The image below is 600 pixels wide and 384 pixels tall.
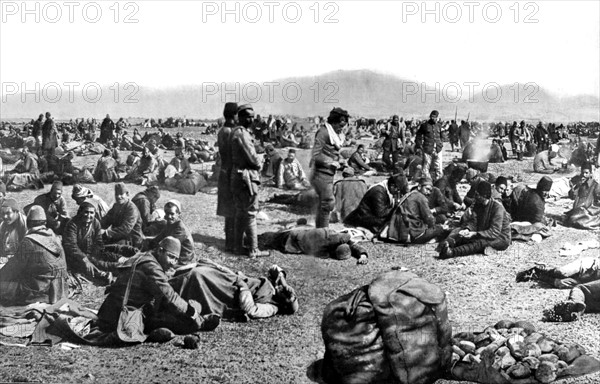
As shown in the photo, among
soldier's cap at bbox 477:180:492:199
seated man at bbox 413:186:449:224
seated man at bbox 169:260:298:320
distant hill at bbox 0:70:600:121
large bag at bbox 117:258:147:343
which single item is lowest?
large bag at bbox 117:258:147:343

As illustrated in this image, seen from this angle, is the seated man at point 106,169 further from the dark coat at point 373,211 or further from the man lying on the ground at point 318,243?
the dark coat at point 373,211

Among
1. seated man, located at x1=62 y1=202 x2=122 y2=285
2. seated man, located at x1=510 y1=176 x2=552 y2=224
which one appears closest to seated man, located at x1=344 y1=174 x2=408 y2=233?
seated man, located at x1=510 y1=176 x2=552 y2=224

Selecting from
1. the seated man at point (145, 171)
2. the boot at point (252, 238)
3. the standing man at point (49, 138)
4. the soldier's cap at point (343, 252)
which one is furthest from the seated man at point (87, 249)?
the soldier's cap at point (343, 252)

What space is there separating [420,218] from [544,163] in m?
3.80

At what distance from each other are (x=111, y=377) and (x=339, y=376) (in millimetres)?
2298

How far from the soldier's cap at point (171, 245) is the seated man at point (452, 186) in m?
4.41

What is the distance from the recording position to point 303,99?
8.69 meters

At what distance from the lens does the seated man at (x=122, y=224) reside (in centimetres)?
838

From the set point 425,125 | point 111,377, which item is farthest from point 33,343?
point 425,125

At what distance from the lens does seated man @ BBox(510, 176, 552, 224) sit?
953 centimetres

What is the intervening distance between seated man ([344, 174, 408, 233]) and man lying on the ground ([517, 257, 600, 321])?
2243mm

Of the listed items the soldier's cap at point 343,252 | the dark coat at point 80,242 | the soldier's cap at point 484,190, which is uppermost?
the soldier's cap at point 484,190

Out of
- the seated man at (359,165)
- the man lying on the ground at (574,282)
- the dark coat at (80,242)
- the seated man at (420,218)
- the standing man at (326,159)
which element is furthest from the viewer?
the seated man at (359,165)

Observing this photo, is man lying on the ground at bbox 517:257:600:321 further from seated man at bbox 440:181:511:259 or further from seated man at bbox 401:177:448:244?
seated man at bbox 401:177:448:244
